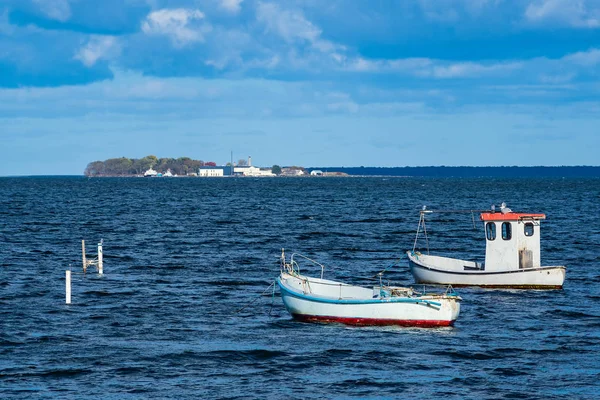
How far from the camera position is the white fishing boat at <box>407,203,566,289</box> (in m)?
43.1

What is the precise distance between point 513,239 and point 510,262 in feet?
3.74

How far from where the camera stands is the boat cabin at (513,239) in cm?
4362

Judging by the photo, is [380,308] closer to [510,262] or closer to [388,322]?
[388,322]

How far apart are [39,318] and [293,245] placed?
34698 mm

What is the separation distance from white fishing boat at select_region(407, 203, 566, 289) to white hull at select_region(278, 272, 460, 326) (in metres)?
10.3

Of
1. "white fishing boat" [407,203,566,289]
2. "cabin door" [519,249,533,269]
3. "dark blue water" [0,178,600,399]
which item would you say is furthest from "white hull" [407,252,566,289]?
"cabin door" [519,249,533,269]

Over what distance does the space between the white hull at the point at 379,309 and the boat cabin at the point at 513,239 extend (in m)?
11.2

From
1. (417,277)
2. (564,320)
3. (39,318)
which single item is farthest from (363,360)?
(417,277)

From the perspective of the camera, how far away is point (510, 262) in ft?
144

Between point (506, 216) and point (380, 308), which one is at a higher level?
point (506, 216)

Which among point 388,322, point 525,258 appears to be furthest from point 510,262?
point 388,322

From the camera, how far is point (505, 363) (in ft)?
93.9

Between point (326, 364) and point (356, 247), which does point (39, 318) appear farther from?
point (356, 247)

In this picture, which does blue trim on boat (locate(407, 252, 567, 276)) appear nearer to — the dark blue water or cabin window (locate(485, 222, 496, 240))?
the dark blue water
